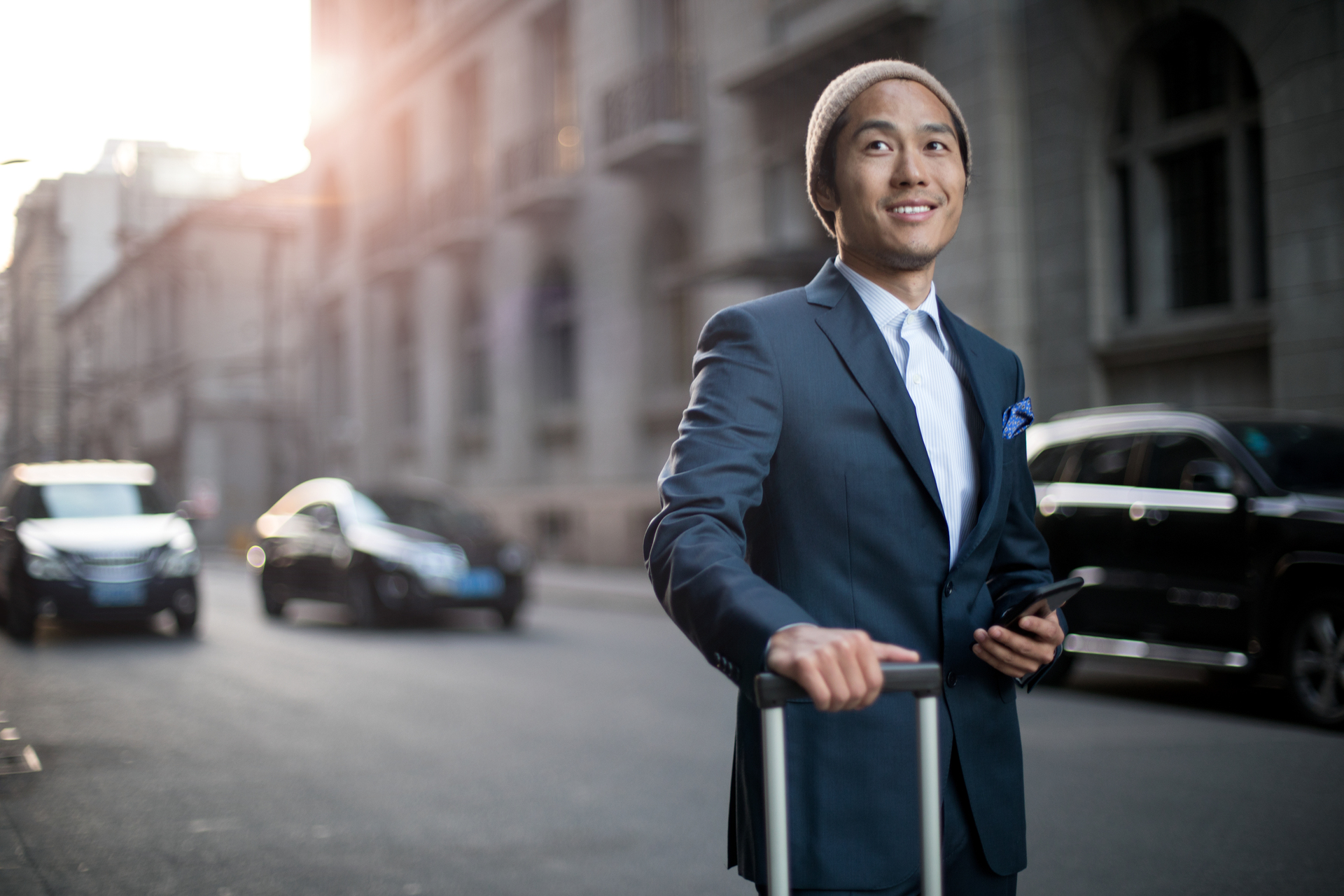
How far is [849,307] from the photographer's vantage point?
6.82 feet

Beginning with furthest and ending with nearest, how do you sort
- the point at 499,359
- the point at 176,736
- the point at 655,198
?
the point at 499,359 < the point at 655,198 < the point at 176,736

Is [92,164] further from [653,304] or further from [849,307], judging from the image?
[849,307]

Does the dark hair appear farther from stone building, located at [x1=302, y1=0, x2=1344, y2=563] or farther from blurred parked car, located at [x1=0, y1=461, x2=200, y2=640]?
blurred parked car, located at [x1=0, y1=461, x2=200, y2=640]

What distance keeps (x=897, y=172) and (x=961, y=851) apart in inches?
40.3

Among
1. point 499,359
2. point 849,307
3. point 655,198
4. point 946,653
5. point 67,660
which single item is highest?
point 655,198

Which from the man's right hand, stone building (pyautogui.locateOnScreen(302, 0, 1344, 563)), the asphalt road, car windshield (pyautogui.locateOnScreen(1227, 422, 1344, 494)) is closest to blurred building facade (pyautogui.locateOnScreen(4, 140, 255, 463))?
the asphalt road

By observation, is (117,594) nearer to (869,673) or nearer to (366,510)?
(366,510)

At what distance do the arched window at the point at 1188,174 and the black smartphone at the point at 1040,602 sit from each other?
12.1 m

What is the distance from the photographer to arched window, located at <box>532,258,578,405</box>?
25969 millimetres

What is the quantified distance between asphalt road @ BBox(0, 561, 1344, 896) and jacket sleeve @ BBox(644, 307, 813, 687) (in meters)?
3.21

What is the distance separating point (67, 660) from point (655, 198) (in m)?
13.4

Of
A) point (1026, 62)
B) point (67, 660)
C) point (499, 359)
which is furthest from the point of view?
point (499, 359)

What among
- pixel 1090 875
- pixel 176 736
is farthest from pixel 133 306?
pixel 1090 875

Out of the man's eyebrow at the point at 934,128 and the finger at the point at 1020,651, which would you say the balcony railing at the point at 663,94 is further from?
the finger at the point at 1020,651
